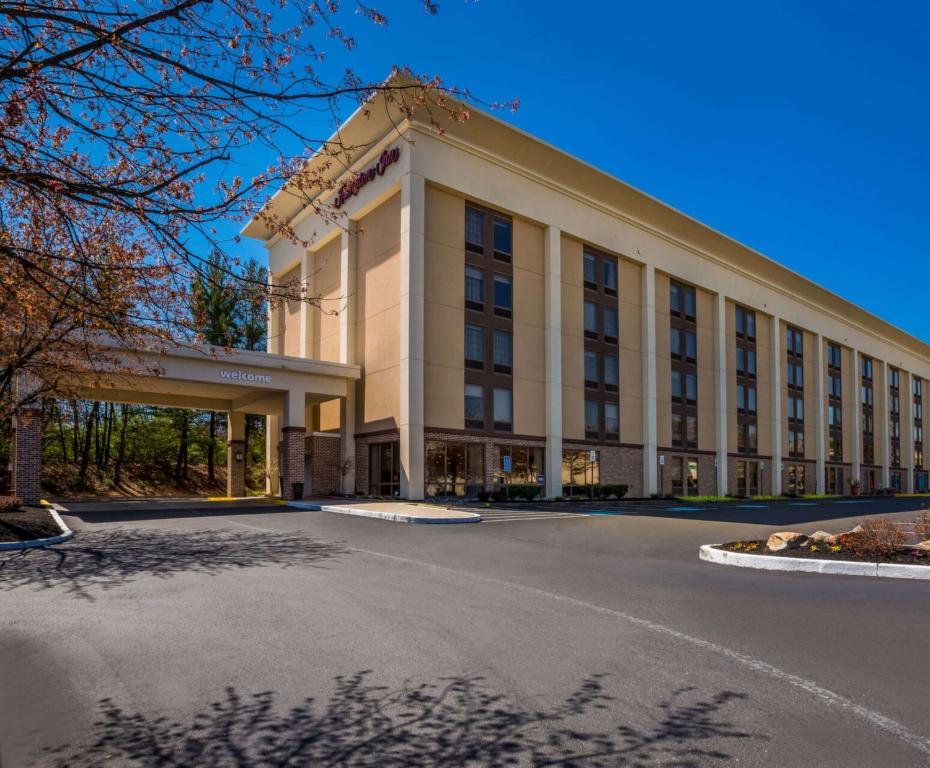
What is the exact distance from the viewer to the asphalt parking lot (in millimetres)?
4250

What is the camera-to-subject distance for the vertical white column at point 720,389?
147 feet

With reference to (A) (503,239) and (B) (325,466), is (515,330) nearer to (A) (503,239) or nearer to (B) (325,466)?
(A) (503,239)

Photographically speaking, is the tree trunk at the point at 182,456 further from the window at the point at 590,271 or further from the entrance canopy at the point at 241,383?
the window at the point at 590,271

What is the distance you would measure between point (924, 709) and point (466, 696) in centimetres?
319

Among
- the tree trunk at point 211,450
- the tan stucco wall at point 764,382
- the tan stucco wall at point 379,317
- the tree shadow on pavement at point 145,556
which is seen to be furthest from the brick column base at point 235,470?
the tan stucco wall at point 764,382

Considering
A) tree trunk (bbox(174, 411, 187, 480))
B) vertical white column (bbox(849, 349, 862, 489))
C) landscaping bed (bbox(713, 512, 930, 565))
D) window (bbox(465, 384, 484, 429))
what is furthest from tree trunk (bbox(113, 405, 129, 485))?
vertical white column (bbox(849, 349, 862, 489))

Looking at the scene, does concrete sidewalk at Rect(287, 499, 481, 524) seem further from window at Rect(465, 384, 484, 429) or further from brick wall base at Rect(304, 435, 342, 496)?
brick wall base at Rect(304, 435, 342, 496)

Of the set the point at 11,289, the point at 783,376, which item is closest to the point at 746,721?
the point at 11,289

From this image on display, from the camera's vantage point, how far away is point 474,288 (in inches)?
1280

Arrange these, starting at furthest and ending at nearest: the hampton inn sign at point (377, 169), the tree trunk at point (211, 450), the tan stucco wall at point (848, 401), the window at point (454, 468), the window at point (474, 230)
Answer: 1. the tan stucco wall at point (848, 401)
2. the tree trunk at point (211, 450)
3. the window at point (474, 230)
4. the hampton inn sign at point (377, 169)
5. the window at point (454, 468)

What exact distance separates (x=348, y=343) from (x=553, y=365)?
1014 cm

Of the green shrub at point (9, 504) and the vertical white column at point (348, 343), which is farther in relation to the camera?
the vertical white column at point (348, 343)

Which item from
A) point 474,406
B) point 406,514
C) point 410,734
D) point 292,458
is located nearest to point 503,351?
point 474,406

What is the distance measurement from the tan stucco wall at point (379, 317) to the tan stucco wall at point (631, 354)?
47.9 feet
